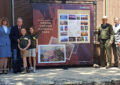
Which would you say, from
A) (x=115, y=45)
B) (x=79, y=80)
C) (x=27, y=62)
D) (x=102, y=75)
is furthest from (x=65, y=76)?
(x=115, y=45)

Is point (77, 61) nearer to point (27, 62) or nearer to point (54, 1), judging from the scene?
point (27, 62)

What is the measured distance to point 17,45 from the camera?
25.7ft

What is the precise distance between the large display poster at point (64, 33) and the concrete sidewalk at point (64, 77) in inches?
20.7

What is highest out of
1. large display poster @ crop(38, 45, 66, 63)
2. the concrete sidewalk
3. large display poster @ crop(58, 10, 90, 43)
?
large display poster @ crop(58, 10, 90, 43)

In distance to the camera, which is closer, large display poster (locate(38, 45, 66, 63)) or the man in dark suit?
the man in dark suit

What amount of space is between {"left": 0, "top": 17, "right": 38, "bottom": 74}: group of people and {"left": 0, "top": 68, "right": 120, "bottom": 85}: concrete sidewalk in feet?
1.36

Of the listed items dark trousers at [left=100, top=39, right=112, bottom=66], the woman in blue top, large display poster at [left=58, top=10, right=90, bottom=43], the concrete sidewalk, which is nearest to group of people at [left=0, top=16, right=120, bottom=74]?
the woman in blue top

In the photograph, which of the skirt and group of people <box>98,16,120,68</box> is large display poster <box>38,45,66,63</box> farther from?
group of people <box>98,16,120,68</box>

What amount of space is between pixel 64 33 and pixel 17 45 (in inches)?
73.6

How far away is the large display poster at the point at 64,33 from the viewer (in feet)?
27.5

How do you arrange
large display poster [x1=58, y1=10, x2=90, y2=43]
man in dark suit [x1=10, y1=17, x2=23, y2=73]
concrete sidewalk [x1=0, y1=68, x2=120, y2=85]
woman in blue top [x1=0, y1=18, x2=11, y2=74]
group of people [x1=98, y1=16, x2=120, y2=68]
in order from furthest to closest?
1. group of people [x1=98, y1=16, x2=120, y2=68]
2. large display poster [x1=58, y1=10, x2=90, y2=43]
3. man in dark suit [x1=10, y1=17, x2=23, y2=73]
4. woman in blue top [x1=0, y1=18, x2=11, y2=74]
5. concrete sidewalk [x1=0, y1=68, x2=120, y2=85]

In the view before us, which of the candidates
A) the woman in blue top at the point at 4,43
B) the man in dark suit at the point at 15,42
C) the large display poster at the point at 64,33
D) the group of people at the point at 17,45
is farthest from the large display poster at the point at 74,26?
the woman in blue top at the point at 4,43

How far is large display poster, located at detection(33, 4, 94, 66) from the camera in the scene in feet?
27.5

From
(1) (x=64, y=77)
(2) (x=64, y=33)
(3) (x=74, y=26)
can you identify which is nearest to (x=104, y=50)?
(3) (x=74, y=26)
